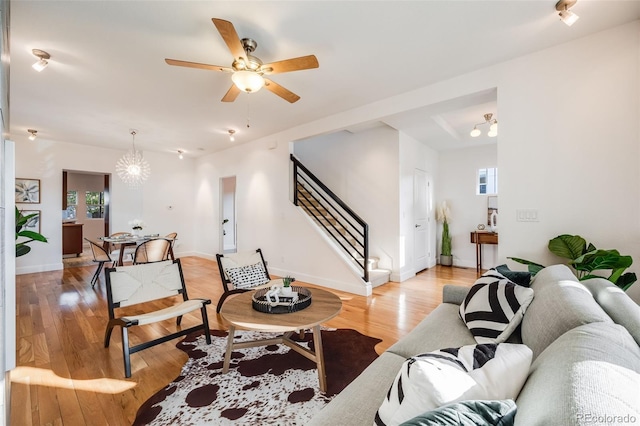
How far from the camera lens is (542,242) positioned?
2697 millimetres

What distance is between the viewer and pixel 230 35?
6.45ft

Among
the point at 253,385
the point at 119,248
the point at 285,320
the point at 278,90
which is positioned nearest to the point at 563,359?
the point at 285,320

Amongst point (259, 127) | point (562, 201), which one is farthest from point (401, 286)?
point (259, 127)

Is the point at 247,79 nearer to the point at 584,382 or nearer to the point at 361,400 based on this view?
the point at 361,400

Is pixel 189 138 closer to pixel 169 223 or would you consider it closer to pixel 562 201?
pixel 169 223

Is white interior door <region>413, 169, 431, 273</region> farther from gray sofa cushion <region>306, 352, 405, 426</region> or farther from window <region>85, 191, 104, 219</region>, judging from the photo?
window <region>85, 191, 104, 219</region>

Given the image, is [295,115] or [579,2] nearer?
[579,2]

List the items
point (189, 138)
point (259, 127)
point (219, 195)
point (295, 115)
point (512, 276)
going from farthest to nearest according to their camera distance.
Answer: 1. point (219, 195)
2. point (189, 138)
3. point (259, 127)
4. point (295, 115)
5. point (512, 276)

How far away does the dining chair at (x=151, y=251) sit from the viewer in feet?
14.3

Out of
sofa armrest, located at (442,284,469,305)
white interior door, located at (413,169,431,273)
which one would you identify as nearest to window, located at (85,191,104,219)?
white interior door, located at (413,169,431,273)

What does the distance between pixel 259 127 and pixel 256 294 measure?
3510 millimetres

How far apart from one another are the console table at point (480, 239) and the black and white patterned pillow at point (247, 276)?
14.0ft

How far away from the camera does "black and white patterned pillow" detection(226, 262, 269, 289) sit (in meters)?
3.13

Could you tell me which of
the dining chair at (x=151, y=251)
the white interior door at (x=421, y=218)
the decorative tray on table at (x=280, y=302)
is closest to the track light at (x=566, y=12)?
the decorative tray on table at (x=280, y=302)
